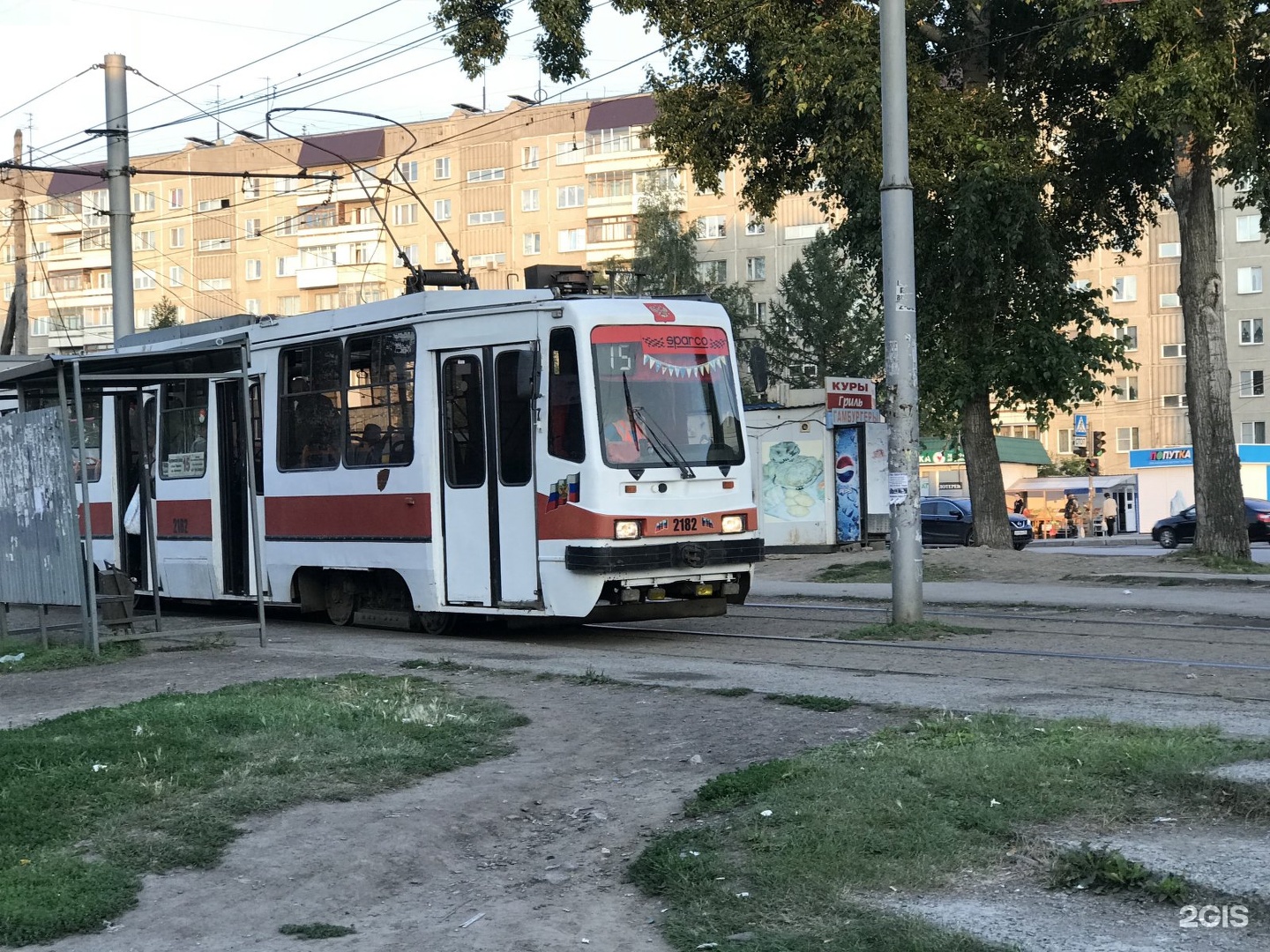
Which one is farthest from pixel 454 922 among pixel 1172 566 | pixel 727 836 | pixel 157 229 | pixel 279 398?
pixel 157 229

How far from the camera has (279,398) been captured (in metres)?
16.5

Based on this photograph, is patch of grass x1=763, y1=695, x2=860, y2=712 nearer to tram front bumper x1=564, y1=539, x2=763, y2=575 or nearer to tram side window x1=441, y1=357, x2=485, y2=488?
tram front bumper x1=564, y1=539, x2=763, y2=575

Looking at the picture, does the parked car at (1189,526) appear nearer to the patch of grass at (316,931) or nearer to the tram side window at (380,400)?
the tram side window at (380,400)

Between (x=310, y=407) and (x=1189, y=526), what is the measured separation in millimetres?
35376

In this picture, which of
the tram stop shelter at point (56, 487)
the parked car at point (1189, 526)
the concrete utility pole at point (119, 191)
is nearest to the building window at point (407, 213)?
the parked car at point (1189, 526)

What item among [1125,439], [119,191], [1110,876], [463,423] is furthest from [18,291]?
Result: [1125,439]

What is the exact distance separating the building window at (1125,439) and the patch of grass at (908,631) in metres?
74.3

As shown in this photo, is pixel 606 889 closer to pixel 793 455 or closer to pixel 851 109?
pixel 851 109

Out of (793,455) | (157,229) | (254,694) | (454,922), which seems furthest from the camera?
(157,229)

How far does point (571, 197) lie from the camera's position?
270 feet

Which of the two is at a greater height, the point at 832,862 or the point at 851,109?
the point at 851,109

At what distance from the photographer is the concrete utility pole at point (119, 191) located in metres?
22.4

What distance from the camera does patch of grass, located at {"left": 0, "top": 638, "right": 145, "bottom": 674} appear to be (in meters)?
13.0

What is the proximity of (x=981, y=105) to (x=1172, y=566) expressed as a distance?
7407 mm
